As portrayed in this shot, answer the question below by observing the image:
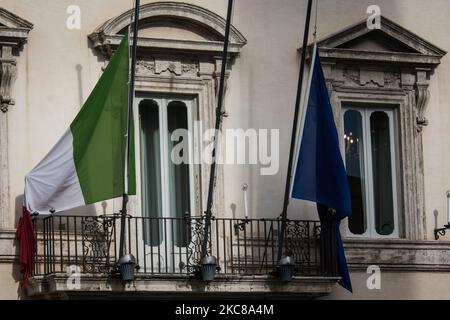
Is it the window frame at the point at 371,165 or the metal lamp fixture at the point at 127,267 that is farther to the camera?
the window frame at the point at 371,165

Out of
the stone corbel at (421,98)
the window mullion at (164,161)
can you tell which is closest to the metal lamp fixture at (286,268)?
the window mullion at (164,161)

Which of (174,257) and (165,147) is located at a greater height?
(165,147)

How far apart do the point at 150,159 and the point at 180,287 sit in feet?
6.61

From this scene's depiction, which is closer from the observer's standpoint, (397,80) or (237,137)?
(237,137)

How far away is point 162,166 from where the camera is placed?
76.0ft

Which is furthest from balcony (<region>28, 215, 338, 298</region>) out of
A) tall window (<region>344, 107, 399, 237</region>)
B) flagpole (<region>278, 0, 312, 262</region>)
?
tall window (<region>344, 107, 399, 237</region>)

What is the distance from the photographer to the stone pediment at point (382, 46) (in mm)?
24000

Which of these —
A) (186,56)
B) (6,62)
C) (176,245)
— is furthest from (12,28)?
(176,245)

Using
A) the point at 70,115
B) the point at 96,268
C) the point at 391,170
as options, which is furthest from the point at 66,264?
the point at 391,170

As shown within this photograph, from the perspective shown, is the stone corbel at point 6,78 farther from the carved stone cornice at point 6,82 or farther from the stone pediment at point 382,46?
the stone pediment at point 382,46

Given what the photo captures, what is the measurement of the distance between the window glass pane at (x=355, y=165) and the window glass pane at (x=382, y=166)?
0.18 metres

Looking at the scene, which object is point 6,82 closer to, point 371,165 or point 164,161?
point 164,161

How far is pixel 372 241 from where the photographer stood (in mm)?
23828

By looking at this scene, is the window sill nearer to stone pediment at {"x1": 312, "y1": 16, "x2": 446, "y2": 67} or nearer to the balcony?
the balcony
